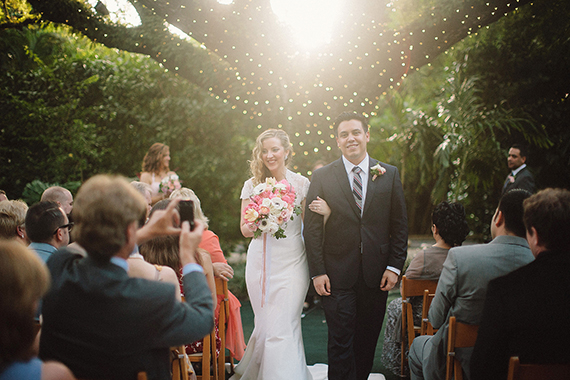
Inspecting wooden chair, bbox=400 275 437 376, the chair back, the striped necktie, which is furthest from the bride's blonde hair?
wooden chair, bbox=400 275 437 376

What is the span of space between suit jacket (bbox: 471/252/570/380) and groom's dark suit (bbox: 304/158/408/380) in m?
1.44

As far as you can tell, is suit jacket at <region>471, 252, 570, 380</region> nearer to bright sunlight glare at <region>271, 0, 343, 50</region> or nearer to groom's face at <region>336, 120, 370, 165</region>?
Answer: groom's face at <region>336, 120, 370, 165</region>

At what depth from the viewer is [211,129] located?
34.4ft

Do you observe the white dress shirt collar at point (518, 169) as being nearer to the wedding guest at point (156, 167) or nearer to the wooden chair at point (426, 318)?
the wooden chair at point (426, 318)

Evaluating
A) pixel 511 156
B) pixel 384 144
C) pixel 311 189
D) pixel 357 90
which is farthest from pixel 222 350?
pixel 384 144

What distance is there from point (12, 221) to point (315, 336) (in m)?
3.60

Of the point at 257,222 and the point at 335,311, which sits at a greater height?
the point at 257,222

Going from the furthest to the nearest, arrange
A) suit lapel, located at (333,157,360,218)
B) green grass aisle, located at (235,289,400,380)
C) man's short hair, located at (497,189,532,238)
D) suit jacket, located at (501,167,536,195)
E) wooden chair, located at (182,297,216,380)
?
suit jacket, located at (501,167,536,195) → green grass aisle, located at (235,289,400,380) → suit lapel, located at (333,157,360,218) → wooden chair, located at (182,297,216,380) → man's short hair, located at (497,189,532,238)

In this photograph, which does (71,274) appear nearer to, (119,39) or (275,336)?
(275,336)

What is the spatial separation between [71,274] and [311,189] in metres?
2.24

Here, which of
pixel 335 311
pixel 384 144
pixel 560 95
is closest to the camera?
pixel 335 311

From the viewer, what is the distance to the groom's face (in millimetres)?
3430

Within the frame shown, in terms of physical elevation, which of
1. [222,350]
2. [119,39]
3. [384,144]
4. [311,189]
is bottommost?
[222,350]

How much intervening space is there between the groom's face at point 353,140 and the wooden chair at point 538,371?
2006 mm
